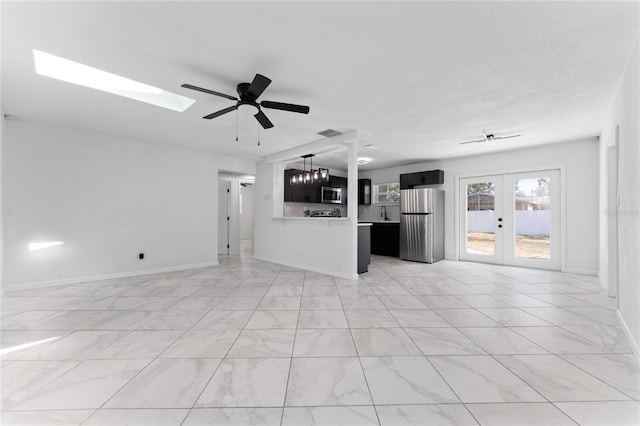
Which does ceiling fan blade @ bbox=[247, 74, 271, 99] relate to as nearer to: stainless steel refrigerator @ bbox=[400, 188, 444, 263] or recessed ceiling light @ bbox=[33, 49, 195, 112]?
recessed ceiling light @ bbox=[33, 49, 195, 112]

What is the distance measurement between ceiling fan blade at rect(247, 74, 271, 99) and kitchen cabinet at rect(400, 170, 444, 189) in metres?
5.17

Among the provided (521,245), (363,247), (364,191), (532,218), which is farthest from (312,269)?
(532,218)

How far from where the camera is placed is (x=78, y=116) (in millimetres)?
3707

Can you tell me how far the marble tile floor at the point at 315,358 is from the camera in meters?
1.42

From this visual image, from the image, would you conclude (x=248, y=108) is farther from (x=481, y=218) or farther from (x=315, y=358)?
(x=481, y=218)

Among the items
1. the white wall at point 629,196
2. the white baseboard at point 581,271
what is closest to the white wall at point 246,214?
A: the white baseboard at point 581,271

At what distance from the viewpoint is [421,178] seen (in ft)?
21.6

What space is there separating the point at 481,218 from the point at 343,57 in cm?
538

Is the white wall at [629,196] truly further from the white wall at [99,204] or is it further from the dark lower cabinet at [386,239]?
the white wall at [99,204]

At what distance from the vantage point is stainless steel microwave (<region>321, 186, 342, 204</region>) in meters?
7.13

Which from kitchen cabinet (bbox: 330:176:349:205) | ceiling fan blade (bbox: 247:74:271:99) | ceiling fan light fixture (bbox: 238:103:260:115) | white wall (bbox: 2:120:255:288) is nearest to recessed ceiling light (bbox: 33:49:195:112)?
ceiling fan light fixture (bbox: 238:103:260:115)

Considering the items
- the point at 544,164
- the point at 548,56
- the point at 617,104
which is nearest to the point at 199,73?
the point at 548,56

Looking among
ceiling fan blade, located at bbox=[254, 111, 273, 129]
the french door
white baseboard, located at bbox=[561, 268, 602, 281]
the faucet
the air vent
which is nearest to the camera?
ceiling fan blade, located at bbox=[254, 111, 273, 129]

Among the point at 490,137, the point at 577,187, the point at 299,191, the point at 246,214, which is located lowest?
the point at 246,214
